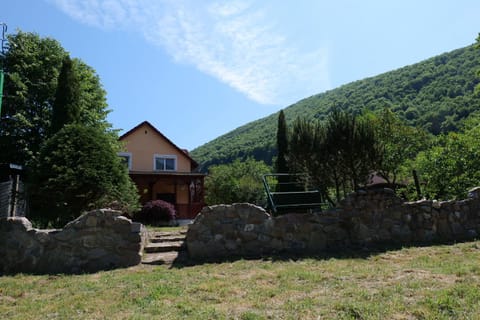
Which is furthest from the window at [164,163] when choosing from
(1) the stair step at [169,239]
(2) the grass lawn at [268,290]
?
(2) the grass lawn at [268,290]

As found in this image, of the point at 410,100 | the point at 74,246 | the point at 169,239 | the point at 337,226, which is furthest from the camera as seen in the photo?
the point at 410,100

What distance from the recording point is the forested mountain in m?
28.9

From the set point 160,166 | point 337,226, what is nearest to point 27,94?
point 160,166

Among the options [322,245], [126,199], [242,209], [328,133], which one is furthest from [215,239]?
[328,133]

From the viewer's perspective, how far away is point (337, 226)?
7.21m

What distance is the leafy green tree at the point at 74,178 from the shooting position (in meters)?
7.30

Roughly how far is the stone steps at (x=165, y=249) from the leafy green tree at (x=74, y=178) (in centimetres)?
154

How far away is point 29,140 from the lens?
40.7ft

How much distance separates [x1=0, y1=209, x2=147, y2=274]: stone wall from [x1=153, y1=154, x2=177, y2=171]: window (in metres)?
15.4

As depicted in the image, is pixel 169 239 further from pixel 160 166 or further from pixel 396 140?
pixel 160 166

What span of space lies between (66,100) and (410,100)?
119 feet

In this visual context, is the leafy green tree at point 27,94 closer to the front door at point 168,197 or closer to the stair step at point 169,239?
the stair step at point 169,239

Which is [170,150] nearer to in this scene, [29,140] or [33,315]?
[29,140]

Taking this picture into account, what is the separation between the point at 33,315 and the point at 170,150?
18775 mm
